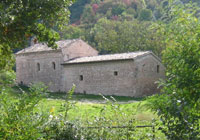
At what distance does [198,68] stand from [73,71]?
2436cm

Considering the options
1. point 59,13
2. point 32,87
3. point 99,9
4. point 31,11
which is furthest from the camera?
point 99,9

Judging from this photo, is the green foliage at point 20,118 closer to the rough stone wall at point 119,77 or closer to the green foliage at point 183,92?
the green foliage at point 183,92

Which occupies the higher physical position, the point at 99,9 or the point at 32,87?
the point at 99,9

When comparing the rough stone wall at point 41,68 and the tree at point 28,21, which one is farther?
the rough stone wall at point 41,68

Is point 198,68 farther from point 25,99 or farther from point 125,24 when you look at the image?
point 125,24

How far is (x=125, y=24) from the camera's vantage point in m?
37.1

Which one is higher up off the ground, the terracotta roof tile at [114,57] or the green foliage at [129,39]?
the green foliage at [129,39]

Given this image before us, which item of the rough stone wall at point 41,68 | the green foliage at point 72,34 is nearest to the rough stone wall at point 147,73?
the rough stone wall at point 41,68

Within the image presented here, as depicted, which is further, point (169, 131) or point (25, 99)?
point (25, 99)

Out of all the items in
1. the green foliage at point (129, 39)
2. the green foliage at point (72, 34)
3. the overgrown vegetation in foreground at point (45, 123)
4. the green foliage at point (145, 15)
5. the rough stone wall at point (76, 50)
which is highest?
the green foliage at point (145, 15)

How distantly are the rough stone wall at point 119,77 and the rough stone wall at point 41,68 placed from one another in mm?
2349

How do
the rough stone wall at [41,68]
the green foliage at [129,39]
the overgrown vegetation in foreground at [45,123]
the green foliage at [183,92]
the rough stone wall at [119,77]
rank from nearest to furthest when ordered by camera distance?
the green foliage at [183,92] → the overgrown vegetation in foreground at [45,123] → the rough stone wall at [119,77] → the rough stone wall at [41,68] → the green foliage at [129,39]

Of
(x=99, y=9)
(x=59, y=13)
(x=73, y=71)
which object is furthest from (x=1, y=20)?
(x=99, y=9)

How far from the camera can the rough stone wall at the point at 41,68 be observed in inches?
1141
